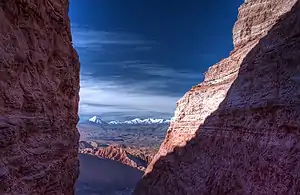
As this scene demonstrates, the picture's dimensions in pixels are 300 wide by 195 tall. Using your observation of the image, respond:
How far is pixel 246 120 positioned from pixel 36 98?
10.7 m

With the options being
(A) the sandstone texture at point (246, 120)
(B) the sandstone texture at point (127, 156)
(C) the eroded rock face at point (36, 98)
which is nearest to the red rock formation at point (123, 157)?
(B) the sandstone texture at point (127, 156)

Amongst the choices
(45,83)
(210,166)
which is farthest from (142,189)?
(45,83)

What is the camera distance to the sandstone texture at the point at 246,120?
13.0 m

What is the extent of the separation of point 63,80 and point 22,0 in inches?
181

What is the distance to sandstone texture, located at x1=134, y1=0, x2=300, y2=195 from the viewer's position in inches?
510

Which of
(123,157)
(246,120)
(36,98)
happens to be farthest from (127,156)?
(36,98)

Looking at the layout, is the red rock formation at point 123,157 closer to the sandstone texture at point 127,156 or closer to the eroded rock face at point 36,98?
the sandstone texture at point 127,156

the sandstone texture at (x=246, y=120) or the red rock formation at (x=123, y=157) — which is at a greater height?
the sandstone texture at (x=246, y=120)

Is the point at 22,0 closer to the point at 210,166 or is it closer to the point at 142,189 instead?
the point at 210,166

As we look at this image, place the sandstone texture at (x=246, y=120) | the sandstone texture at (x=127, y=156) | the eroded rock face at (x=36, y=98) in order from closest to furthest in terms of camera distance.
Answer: the eroded rock face at (x=36, y=98)
the sandstone texture at (x=246, y=120)
the sandstone texture at (x=127, y=156)

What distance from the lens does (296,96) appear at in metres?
12.5

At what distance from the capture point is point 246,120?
53.7 ft

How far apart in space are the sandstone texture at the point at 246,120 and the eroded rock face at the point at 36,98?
8680 millimetres

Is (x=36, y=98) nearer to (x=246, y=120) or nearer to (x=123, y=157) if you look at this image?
(x=246, y=120)
